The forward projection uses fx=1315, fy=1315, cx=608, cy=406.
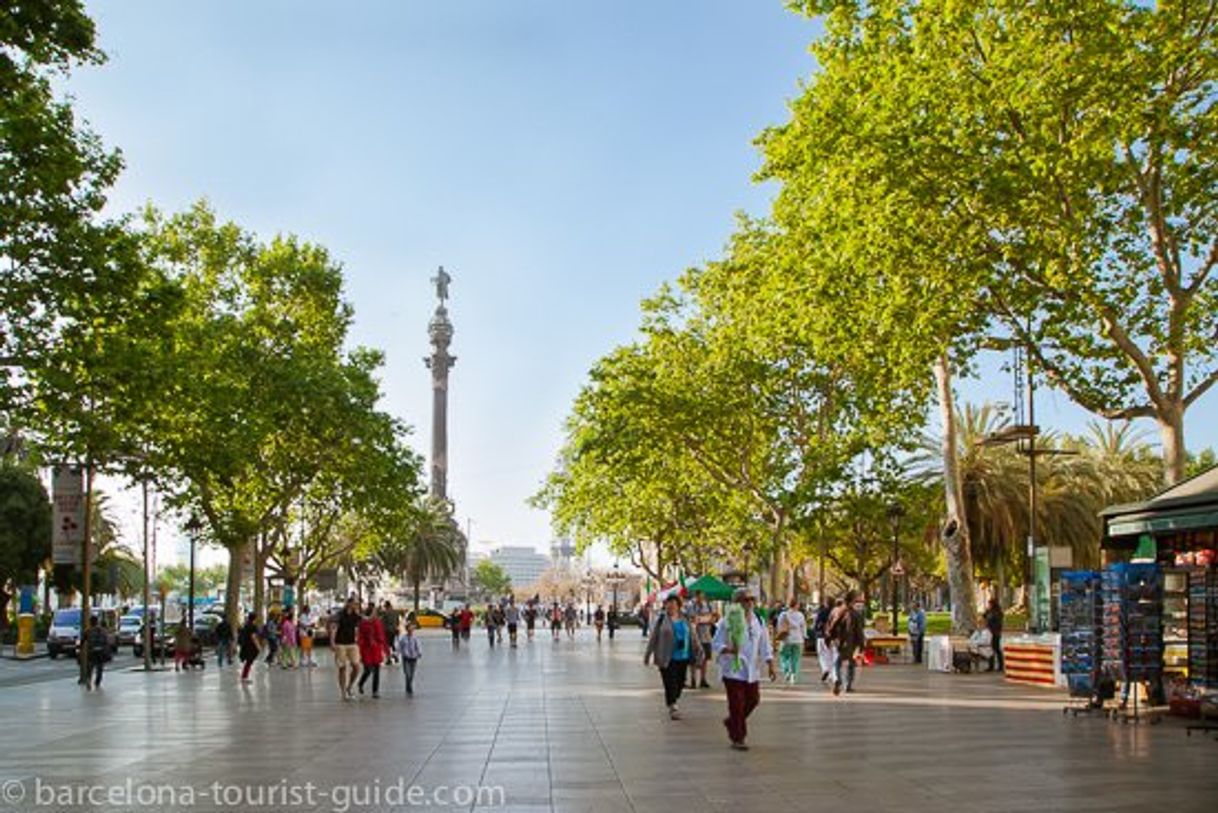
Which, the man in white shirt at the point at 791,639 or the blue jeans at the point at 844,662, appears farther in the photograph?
the man in white shirt at the point at 791,639

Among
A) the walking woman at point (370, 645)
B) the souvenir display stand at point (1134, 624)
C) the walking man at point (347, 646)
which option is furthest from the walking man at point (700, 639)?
the souvenir display stand at point (1134, 624)

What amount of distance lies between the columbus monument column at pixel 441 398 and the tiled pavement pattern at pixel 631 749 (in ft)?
242

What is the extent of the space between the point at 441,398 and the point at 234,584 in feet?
171

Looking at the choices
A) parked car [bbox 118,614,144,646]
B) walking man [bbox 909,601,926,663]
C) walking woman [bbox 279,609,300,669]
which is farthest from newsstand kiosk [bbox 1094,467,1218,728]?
parked car [bbox 118,614,144,646]

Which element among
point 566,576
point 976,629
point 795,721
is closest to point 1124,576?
point 795,721

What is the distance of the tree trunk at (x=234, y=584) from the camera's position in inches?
1895

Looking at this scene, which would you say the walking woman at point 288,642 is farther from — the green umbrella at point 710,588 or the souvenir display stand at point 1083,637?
the souvenir display stand at point 1083,637

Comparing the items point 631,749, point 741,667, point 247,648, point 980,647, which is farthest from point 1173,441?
point 247,648

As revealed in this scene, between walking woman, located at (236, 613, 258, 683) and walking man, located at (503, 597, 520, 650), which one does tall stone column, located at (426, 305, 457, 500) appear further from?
walking woman, located at (236, 613, 258, 683)

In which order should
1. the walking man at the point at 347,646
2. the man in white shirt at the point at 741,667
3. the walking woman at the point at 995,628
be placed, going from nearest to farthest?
the man in white shirt at the point at 741,667 → the walking man at the point at 347,646 → the walking woman at the point at 995,628

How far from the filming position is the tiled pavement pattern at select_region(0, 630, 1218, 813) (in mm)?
10984

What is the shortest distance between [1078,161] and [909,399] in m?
20.5

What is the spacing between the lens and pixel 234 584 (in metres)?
49.4

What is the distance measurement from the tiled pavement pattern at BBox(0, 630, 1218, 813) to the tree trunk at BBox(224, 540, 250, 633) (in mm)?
22501
